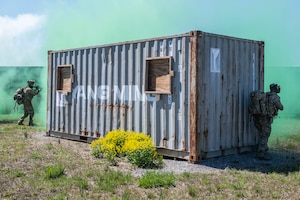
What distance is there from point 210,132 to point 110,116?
12.4 feet

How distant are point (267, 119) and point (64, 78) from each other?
8050 millimetres

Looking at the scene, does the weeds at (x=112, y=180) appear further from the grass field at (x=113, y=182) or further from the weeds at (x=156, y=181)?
the weeds at (x=156, y=181)

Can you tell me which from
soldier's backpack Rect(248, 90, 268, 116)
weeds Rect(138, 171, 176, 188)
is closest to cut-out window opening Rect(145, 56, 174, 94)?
soldier's backpack Rect(248, 90, 268, 116)

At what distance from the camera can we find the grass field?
7.02m

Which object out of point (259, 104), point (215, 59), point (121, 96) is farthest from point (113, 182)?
point (259, 104)

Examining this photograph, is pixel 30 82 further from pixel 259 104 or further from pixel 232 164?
pixel 232 164

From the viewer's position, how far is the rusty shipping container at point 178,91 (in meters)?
10.2

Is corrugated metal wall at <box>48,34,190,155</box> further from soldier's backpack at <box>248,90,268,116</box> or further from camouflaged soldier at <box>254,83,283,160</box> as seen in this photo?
camouflaged soldier at <box>254,83,283,160</box>

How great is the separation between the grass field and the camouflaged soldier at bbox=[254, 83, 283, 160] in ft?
6.61

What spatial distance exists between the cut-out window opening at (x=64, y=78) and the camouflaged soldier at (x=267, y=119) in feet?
23.5

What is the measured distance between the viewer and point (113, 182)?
7.67 meters

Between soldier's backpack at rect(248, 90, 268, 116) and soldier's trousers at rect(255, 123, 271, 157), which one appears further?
soldier's trousers at rect(255, 123, 271, 157)

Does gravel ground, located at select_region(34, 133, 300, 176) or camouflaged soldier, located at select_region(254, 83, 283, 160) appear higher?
camouflaged soldier, located at select_region(254, 83, 283, 160)

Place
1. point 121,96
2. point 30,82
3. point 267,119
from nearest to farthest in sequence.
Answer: point 267,119
point 121,96
point 30,82
